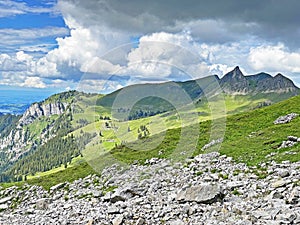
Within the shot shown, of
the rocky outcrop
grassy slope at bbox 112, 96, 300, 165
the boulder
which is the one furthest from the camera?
the rocky outcrop

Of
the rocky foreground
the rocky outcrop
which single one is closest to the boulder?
the rocky foreground

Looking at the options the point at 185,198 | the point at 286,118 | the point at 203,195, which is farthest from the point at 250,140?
the point at 203,195

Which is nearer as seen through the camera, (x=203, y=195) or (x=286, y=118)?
(x=203, y=195)

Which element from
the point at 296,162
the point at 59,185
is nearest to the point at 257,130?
the point at 296,162

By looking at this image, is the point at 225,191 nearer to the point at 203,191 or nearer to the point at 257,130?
the point at 203,191

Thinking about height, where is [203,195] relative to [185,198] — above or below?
above

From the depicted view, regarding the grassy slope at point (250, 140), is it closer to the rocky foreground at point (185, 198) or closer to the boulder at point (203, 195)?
the rocky foreground at point (185, 198)

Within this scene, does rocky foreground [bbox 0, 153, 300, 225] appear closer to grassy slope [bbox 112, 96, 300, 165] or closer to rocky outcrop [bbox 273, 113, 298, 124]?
grassy slope [bbox 112, 96, 300, 165]

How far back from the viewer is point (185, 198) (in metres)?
26.8

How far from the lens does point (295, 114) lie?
63.2 meters

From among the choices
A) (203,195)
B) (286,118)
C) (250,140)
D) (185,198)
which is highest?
(286,118)

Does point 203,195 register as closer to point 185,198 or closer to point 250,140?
point 185,198

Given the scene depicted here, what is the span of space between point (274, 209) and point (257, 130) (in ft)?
132

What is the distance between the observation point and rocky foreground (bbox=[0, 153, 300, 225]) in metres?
22.4
